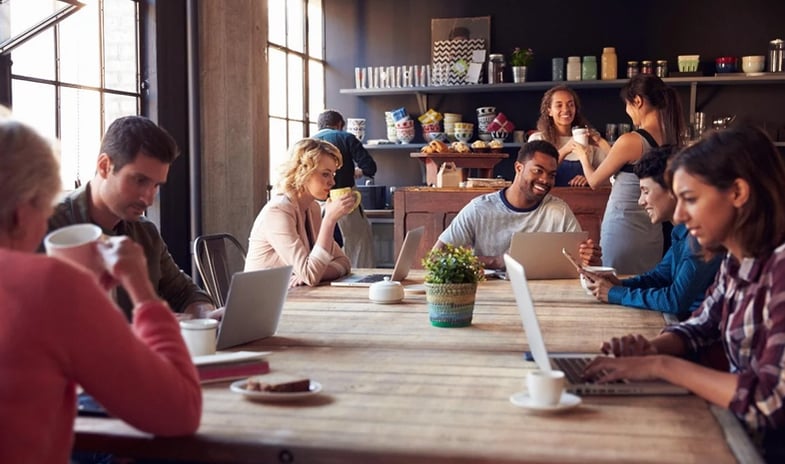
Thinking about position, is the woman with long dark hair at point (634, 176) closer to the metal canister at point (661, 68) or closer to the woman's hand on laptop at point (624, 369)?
the woman's hand on laptop at point (624, 369)

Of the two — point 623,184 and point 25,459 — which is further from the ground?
point 623,184

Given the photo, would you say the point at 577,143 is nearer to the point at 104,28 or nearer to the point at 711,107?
the point at 104,28

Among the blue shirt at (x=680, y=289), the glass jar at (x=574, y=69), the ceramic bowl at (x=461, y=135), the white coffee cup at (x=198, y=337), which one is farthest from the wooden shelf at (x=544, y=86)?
the white coffee cup at (x=198, y=337)

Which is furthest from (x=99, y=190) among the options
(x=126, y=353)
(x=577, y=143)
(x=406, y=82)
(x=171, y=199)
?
(x=406, y=82)

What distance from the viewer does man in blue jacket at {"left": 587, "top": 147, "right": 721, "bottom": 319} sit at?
2.75m

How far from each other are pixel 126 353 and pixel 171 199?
3.86 meters

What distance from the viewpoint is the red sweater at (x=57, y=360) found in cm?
129

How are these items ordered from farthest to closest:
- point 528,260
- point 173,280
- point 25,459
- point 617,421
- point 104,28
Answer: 1. point 104,28
2. point 528,260
3. point 173,280
4. point 617,421
5. point 25,459

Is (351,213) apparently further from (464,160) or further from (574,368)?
(574,368)

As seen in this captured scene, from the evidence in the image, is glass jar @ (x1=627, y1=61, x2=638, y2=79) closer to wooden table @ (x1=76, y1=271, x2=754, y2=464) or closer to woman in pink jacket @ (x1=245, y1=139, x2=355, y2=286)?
woman in pink jacket @ (x1=245, y1=139, x2=355, y2=286)

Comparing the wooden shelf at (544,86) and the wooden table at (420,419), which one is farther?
the wooden shelf at (544,86)

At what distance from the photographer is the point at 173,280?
2.90 m

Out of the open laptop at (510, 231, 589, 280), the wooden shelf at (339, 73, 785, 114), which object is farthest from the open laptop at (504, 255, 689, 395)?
the wooden shelf at (339, 73, 785, 114)

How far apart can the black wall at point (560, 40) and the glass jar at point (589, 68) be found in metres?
0.26
